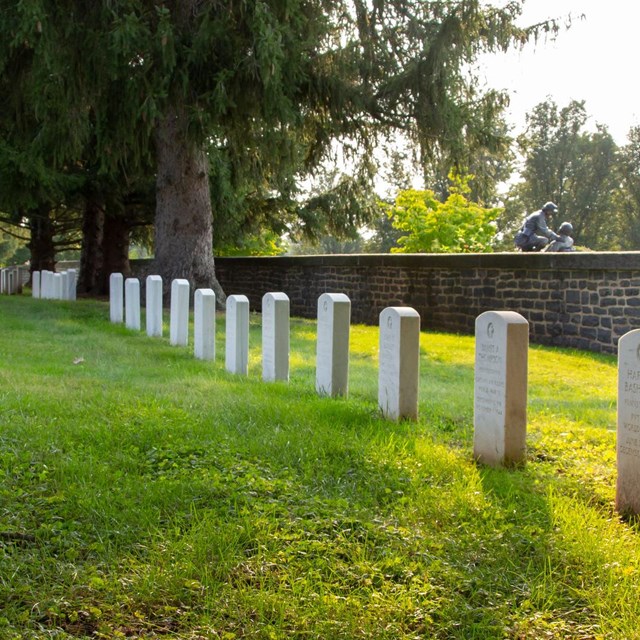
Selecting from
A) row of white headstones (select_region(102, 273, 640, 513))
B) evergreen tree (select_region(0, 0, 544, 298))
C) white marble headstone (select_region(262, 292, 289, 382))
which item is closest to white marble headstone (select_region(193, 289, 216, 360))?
row of white headstones (select_region(102, 273, 640, 513))

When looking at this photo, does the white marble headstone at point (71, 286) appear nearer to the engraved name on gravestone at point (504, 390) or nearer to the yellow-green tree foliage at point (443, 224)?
the yellow-green tree foliage at point (443, 224)

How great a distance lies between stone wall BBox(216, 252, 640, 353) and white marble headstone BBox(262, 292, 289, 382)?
21.8 feet

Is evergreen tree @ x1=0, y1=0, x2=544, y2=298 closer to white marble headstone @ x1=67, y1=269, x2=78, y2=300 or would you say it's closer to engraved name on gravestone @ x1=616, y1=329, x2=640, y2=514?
white marble headstone @ x1=67, y1=269, x2=78, y2=300

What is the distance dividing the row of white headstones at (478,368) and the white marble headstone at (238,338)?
0.01 m

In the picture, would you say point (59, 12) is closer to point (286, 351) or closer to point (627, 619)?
point (286, 351)

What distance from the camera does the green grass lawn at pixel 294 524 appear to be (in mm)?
3002

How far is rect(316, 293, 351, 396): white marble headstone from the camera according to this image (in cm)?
687

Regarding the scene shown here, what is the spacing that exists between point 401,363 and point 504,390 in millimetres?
1148

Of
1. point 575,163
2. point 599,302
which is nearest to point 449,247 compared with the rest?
point 599,302

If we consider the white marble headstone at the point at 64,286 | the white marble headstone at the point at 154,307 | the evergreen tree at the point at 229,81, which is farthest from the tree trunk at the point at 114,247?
the white marble headstone at the point at 154,307

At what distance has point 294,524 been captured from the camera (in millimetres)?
3730

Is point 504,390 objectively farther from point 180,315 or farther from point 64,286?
point 64,286

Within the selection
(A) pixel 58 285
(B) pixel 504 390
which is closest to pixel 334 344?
(B) pixel 504 390

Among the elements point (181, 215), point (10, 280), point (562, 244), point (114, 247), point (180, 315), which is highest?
point (181, 215)
